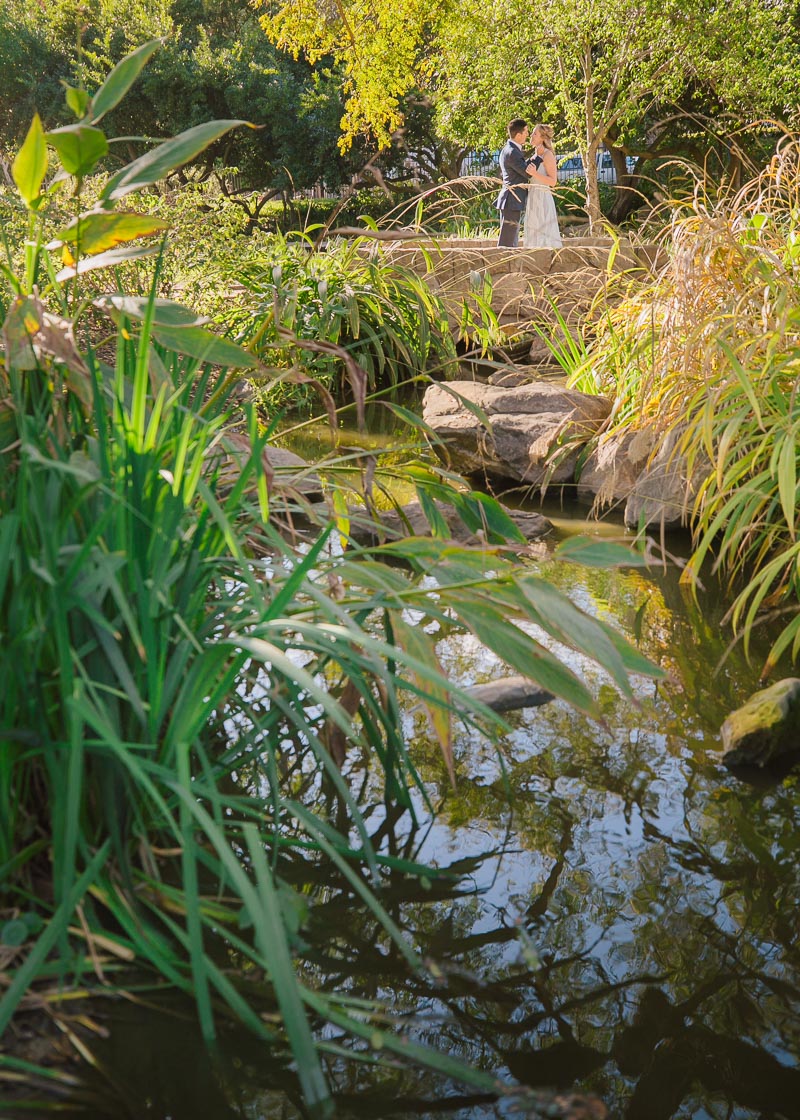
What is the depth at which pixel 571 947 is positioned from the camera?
5.11 feet

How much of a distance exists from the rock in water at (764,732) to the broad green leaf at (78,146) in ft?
5.65

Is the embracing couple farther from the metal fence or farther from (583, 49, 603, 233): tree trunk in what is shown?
the metal fence

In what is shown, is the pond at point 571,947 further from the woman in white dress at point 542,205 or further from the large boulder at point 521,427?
the woman in white dress at point 542,205

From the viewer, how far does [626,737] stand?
7.47ft

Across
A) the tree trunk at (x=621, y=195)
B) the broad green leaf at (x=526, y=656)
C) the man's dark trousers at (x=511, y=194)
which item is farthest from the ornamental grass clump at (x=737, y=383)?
the tree trunk at (x=621, y=195)

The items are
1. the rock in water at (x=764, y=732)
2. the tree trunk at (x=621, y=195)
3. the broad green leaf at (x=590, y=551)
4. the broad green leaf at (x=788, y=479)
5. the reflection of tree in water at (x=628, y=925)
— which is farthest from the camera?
the tree trunk at (x=621, y=195)

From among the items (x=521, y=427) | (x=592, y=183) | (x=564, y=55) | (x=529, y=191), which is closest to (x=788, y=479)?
(x=521, y=427)

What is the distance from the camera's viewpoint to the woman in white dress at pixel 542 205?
10289mm

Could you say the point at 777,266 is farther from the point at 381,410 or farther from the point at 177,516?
the point at 381,410

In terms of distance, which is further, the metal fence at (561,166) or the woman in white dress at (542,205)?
the metal fence at (561,166)

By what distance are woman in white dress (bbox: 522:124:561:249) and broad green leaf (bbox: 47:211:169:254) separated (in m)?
9.37

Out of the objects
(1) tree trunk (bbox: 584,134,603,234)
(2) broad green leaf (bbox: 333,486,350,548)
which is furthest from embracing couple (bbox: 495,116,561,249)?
(2) broad green leaf (bbox: 333,486,350,548)

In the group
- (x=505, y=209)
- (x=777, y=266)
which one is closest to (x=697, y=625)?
(x=777, y=266)

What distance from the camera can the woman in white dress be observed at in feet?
33.8
